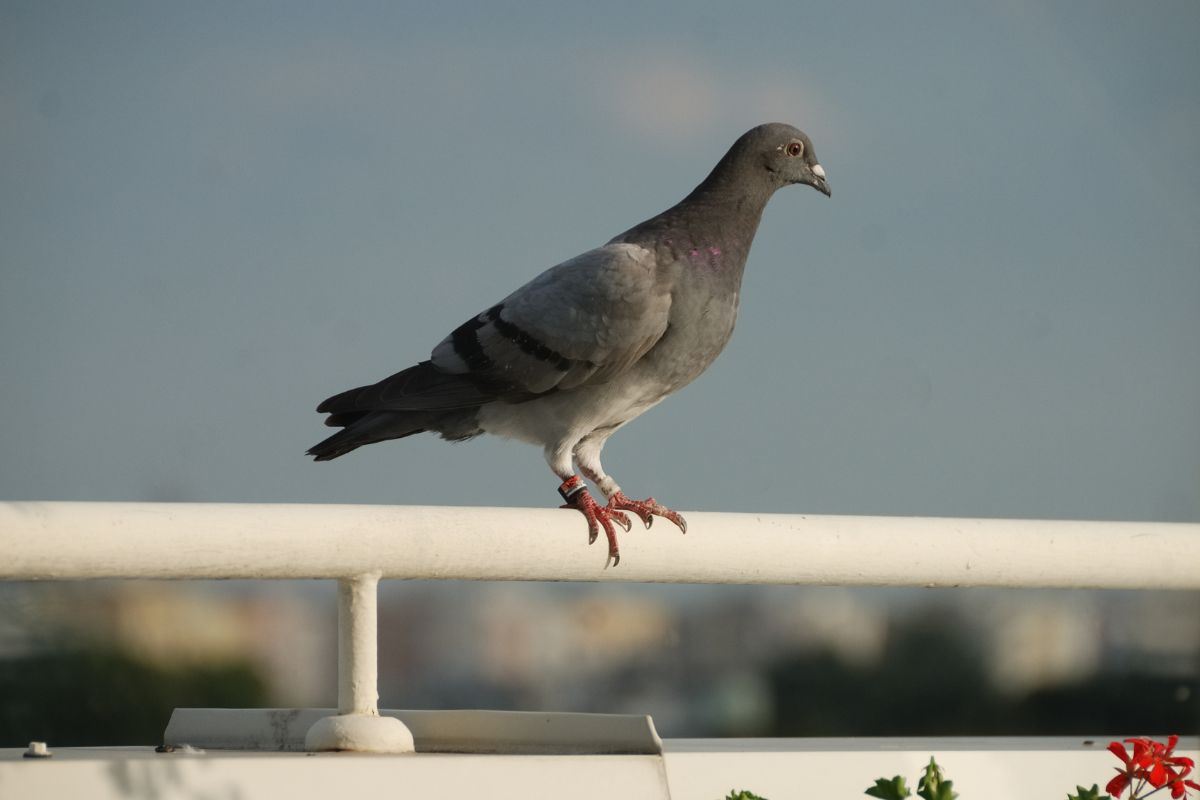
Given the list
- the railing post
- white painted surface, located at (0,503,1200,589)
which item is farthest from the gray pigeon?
the railing post

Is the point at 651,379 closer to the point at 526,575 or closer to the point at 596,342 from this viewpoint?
the point at 596,342

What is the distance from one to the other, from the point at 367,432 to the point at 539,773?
2.58m

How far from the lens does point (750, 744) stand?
120 inches

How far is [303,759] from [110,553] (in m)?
0.38

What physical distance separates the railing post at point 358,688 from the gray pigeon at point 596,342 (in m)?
1.65

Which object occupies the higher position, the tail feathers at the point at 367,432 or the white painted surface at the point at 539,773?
the tail feathers at the point at 367,432

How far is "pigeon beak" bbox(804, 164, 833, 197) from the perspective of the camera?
5.07m

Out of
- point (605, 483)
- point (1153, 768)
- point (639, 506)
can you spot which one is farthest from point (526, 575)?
point (605, 483)

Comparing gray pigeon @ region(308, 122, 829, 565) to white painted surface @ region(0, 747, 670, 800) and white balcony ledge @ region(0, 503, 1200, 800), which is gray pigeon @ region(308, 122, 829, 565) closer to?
white balcony ledge @ region(0, 503, 1200, 800)

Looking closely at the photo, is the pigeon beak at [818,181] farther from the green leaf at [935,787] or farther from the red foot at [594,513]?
the green leaf at [935,787]

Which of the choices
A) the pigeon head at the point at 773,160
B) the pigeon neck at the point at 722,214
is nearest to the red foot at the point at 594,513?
the pigeon neck at the point at 722,214

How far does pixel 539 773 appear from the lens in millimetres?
2271

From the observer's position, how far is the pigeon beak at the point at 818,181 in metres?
5.07

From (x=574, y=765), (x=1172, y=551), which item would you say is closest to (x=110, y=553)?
(x=574, y=765)
